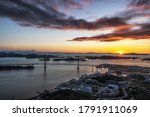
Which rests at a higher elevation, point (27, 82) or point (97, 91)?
point (97, 91)

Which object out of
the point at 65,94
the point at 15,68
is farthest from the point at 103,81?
the point at 15,68

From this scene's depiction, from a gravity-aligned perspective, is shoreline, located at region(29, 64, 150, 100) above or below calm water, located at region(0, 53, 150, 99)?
above

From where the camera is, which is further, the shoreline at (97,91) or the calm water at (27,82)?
the calm water at (27,82)

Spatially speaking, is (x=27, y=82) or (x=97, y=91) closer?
(x=97, y=91)

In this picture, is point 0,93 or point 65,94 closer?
point 65,94

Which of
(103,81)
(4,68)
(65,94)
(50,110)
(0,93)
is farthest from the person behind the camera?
(4,68)

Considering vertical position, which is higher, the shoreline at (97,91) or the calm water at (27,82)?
the shoreline at (97,91)

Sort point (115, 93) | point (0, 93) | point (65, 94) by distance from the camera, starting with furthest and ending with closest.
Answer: point (0, 93)
point (115, 93)
point (65, 94)

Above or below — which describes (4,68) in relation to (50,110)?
below

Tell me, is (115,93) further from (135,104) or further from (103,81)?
(135,104)

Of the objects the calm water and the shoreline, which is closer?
the shoreline
